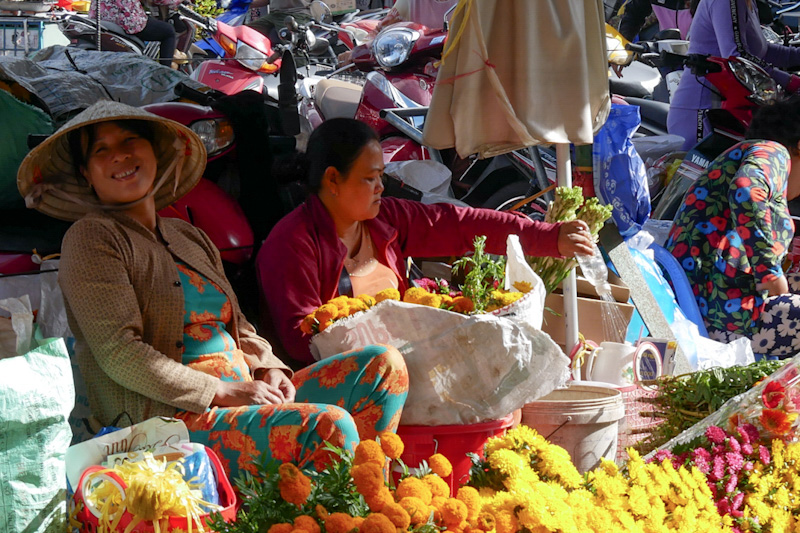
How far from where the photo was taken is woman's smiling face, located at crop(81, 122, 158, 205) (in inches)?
88.6

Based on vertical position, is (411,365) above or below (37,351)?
below

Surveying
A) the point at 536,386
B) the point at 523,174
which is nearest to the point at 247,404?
the point at 536,386

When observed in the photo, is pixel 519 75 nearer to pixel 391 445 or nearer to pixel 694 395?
pixel 694 395

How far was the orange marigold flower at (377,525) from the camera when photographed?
1.35 metres

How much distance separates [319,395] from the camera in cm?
231

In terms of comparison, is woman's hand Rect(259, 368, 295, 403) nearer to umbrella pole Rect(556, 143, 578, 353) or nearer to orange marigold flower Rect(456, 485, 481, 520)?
orange marigold flower Rect(456, 485, 481, 520)

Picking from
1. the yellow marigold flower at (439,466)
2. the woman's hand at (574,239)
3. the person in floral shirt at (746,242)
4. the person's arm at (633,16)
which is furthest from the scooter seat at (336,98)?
the person's arm at (633,16)

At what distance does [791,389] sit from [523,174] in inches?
108

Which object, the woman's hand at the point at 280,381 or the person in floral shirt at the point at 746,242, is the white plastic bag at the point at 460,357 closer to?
the woman's hand at the point at 280,381

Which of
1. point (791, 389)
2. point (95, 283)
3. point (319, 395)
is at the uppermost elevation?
point (95, 283)

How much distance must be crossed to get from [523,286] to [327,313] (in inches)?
22.9

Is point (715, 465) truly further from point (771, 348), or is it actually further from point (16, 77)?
point (16, 77)

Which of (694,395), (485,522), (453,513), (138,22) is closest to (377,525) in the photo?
(453,513)

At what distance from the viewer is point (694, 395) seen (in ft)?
9.14
